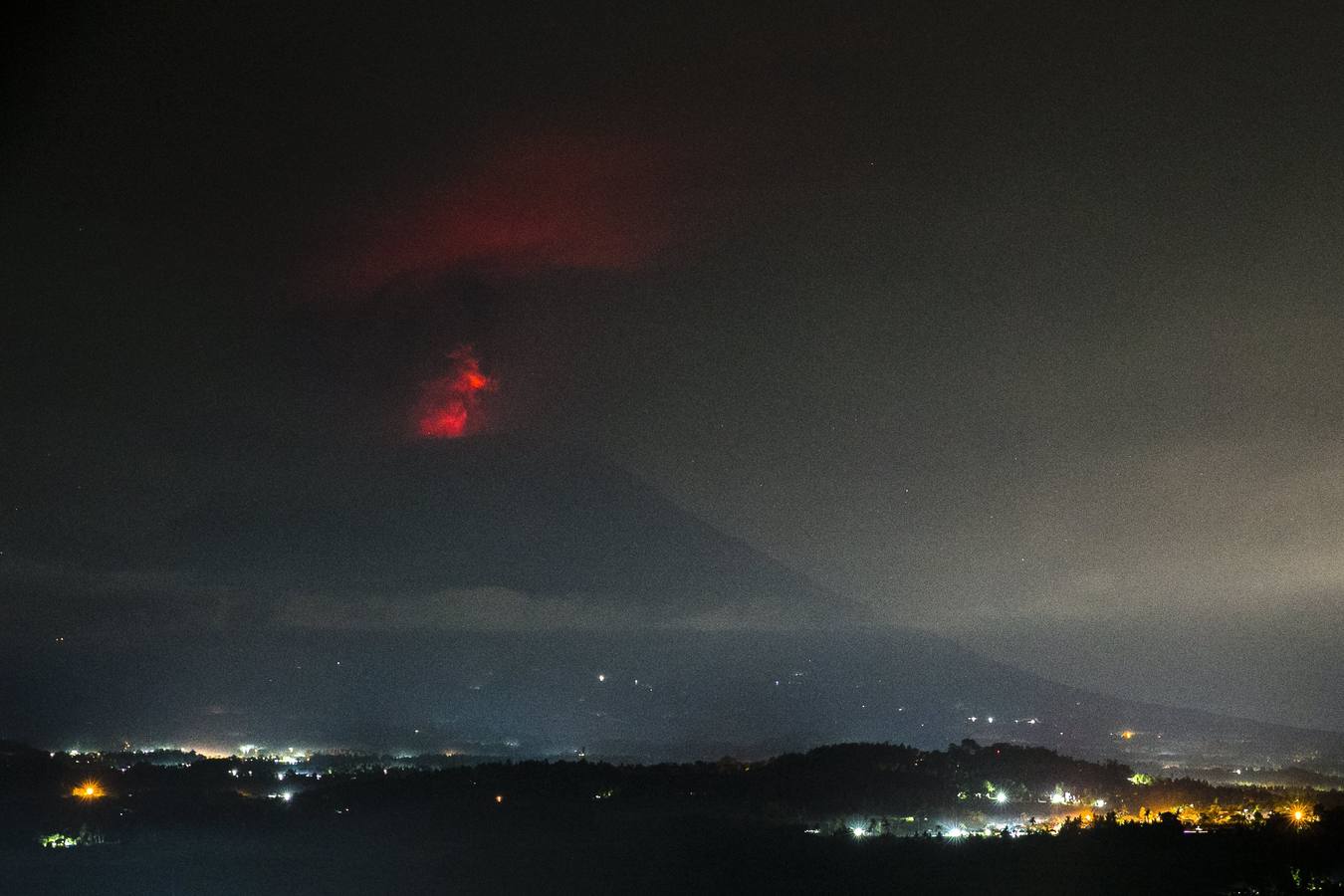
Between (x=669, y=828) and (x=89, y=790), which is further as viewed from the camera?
(x=89, y=790)

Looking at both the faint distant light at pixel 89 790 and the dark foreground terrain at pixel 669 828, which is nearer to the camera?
the dark foreground terrain at pixel 669 828

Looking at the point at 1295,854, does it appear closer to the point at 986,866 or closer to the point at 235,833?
the point at 986,866

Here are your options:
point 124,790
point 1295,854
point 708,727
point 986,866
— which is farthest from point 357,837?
point 708,727

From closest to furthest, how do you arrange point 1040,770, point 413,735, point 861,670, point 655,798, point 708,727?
point 655,798 < point 1040,770 < point 413,735 < point 708,727 < point 861,670

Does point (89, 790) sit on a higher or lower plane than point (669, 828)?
higher

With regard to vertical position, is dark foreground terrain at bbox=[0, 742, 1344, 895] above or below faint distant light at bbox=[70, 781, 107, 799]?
below

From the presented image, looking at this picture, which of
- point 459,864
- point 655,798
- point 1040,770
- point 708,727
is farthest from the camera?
point 708,727

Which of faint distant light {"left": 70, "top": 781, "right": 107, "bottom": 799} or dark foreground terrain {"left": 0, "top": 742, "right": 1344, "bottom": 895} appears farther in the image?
faint distant light {"left": 70, "top": 781, "right": 107, "bottom": 799}

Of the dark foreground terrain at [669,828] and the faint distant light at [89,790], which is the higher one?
the faint distant light at [89,790]
